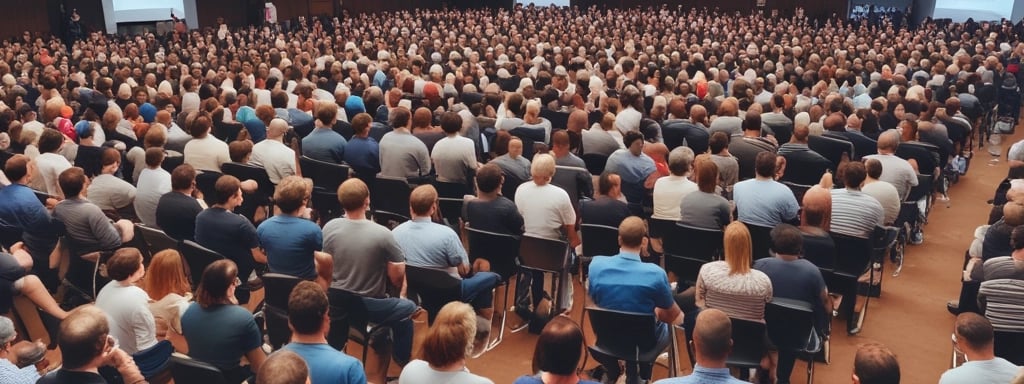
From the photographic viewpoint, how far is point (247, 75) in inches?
555

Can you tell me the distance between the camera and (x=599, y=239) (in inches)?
263

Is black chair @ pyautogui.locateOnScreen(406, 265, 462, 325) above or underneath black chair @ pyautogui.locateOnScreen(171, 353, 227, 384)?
underneath

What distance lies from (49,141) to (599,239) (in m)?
5.20

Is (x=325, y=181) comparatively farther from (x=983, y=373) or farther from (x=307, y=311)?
(x=983, y=373)

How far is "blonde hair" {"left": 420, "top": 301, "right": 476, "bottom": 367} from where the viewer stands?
3.77 metres

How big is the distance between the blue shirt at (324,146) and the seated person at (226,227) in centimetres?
257

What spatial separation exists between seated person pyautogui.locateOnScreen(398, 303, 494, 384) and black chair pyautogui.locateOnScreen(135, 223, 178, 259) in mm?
3027

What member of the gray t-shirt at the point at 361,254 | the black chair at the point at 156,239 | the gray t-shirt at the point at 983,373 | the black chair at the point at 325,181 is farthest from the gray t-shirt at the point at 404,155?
the gray t-shirt at the point at 983,373

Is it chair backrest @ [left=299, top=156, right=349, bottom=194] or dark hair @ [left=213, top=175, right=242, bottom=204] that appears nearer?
dark hair @ [left=213, top=175, right=242, bottom=204]

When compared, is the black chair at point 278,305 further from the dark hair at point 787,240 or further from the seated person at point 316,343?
the dark hair at point 787,240

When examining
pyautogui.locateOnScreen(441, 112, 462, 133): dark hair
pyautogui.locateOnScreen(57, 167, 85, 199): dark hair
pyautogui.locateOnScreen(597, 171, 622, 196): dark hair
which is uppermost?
pyautogui.locateOnScreen(441, 112, 462, 133): dark hair

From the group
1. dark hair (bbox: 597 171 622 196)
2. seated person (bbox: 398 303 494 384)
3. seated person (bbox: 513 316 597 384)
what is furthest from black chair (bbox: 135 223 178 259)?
seated person (bbox: 513 316 597 384)

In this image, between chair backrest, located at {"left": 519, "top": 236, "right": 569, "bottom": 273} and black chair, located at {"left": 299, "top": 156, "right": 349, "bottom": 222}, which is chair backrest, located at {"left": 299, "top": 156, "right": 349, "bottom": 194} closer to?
black chair, located at {"left": 299, "top": 156, "right": 349, "bottom": 222}

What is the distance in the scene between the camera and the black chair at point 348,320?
5367mm
